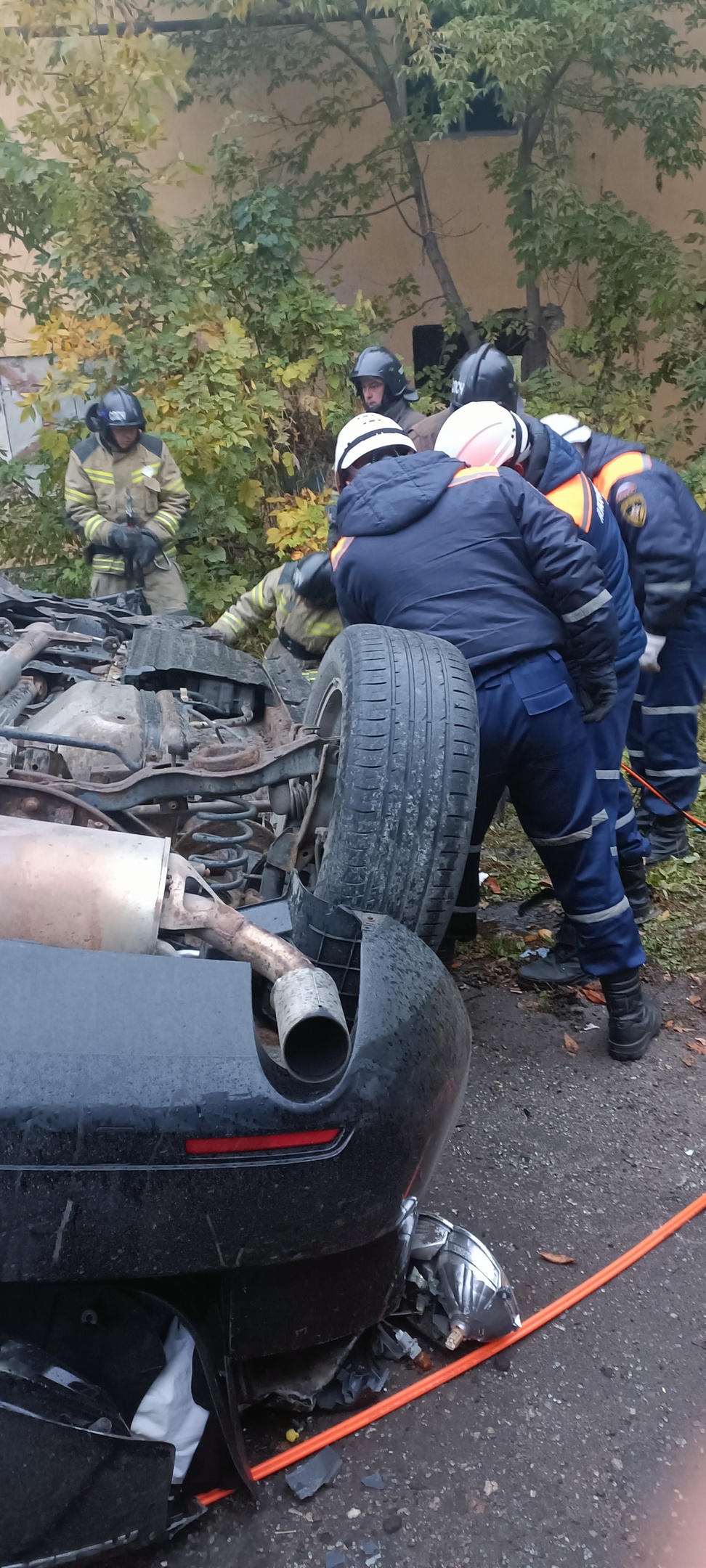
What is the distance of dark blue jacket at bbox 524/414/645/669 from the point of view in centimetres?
344

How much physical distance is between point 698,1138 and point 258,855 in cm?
141

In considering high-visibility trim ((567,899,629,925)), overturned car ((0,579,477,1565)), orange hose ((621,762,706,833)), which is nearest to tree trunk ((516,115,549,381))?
orange hose ((621,762,706,833))

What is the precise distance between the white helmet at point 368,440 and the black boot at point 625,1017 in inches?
71.6

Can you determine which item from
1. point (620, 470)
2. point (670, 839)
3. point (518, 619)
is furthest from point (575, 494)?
point (670, 839)

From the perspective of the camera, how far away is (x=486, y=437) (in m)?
3.30

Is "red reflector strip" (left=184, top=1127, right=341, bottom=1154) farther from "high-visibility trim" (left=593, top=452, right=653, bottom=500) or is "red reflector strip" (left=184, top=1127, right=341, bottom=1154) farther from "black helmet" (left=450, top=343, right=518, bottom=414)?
"black helmet" (left=450, top=343, right=518, bottom=414)

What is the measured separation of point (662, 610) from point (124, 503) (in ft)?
12.9

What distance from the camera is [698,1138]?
2928 millimetres

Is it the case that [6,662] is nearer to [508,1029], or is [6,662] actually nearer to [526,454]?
[526,454]

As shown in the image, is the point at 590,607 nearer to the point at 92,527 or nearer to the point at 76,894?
the point at 76,894

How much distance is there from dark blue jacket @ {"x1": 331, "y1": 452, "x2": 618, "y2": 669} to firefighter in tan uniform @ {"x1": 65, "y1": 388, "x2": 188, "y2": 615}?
13.2 feet

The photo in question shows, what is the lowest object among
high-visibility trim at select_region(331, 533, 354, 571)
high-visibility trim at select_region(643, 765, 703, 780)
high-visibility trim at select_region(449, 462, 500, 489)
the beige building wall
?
high-visibility trim at select_region(643, 765, 703, 780)

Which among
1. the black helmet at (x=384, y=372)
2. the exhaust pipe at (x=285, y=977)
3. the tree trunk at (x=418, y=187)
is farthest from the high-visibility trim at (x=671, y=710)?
the tree trunk at (x=418, y=187)

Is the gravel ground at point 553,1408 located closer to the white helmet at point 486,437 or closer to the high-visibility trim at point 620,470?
the white helmet at point 486,437
